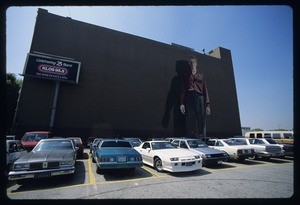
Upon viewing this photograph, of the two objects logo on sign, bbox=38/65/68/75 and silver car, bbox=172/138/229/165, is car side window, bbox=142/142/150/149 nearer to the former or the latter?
silver car, bbox=172/138/229/165

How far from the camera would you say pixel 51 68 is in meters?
20.1

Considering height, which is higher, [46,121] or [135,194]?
[46,121]

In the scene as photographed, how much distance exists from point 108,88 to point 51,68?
23.8 ft

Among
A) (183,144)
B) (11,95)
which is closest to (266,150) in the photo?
(183,144)

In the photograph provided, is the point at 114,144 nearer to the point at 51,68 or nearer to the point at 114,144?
the point at 114,144

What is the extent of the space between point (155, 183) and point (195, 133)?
2080cm

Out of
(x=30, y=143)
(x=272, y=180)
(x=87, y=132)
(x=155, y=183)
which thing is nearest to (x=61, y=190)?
(x=155, y=183)

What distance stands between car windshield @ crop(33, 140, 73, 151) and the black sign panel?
1437 centimetres

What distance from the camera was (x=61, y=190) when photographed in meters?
5.09

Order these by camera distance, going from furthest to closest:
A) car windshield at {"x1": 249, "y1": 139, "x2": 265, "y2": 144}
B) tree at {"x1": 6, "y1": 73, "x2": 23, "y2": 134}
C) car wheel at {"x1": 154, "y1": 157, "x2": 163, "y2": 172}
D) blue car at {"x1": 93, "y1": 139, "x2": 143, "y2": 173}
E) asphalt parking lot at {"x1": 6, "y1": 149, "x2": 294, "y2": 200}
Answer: tree at {"x1": 6, "y1": 73, "x2": 23, "y2": 134} < car windshield at {"x1": 249, "y1": 139, "x2": 265, "y2": 144} < car wheel at {"x1": 154, "y1": 157, "x2": 163, "y2": 172} < blue car at {"x1": 93, "y1": 139, "x2": 143, "y2": 173} < asphalt parking lot at {"x1": 6, "y1": 149, "x2": 294, "y2": 200}

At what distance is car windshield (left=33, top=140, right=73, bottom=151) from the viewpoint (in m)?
7.45

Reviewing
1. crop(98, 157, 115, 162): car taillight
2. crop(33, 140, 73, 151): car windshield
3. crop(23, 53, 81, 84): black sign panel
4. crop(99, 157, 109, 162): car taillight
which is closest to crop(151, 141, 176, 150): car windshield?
crop(98, 157, 115, 162): car taillight

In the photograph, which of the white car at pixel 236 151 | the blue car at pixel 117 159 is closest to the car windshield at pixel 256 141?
the white car at pixel 236 151
